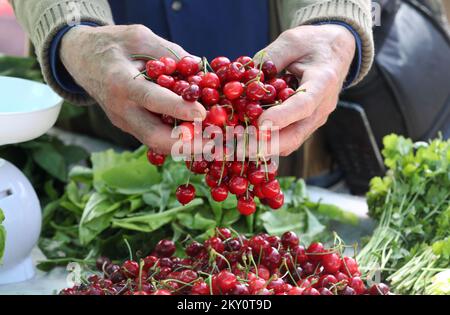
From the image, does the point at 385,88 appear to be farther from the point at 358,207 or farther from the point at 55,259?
the point at 55,259

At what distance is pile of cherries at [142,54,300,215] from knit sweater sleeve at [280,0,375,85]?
0.85 ft

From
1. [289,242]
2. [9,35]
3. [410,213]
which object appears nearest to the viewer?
[289,242]

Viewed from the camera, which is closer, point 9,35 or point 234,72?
point 234,72

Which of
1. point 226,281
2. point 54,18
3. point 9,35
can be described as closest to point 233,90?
point 226,281

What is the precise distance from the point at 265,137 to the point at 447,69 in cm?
118

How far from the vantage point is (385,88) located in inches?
75.6

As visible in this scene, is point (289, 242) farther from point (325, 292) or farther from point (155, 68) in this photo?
point (155, 68)

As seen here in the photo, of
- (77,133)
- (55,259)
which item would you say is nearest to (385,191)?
(55,259)

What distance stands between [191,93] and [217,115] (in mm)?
41

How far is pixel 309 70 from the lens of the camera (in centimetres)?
110

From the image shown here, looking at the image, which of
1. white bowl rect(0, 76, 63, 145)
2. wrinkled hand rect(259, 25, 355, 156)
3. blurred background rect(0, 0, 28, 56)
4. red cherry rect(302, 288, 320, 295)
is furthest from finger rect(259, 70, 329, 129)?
blurred background rect(0, 0, 28, 56)

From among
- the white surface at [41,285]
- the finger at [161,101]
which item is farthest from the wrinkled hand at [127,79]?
the white surface at [41,285]

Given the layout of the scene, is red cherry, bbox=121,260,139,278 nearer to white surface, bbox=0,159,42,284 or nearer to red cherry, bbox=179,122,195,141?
red cherry, bbox=179,122,195,141

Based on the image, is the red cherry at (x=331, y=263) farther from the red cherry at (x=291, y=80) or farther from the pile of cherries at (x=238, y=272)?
the red cherry at (x=291, y=80)
